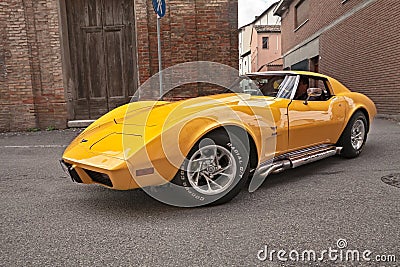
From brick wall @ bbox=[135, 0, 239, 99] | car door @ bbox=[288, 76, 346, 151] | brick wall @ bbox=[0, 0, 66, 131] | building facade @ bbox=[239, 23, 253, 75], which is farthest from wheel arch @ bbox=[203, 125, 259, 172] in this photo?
building facade @ bbox=[239, 23, 253, 75]

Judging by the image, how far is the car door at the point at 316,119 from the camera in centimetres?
361

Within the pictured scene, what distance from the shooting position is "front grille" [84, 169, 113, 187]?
268 centimetres

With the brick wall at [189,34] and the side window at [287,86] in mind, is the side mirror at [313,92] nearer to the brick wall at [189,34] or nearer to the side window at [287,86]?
the side window at [287,86]

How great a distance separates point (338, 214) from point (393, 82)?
8.78 m

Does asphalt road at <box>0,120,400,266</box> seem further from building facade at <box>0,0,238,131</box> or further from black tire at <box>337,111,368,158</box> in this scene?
building facade at <box>0,0,238,131</box>

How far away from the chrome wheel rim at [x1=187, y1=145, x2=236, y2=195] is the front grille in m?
0.68

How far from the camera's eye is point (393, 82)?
9820mm

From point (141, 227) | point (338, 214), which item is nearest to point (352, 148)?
point (338, 214)

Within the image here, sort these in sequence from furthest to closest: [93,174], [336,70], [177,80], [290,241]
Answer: [336,70] < [177,80] < [93,174] < [290,241]

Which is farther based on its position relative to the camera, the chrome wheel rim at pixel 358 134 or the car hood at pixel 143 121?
the chrome wheel rim at pixel 358 134

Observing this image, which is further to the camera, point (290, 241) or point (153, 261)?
point (290, 241)

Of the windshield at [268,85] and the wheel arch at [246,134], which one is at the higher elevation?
the windshield at [268,85]

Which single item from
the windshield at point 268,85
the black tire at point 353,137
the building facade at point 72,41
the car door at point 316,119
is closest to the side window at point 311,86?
the car door at point 316,119

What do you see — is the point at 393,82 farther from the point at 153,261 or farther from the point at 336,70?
the point at 153,261
